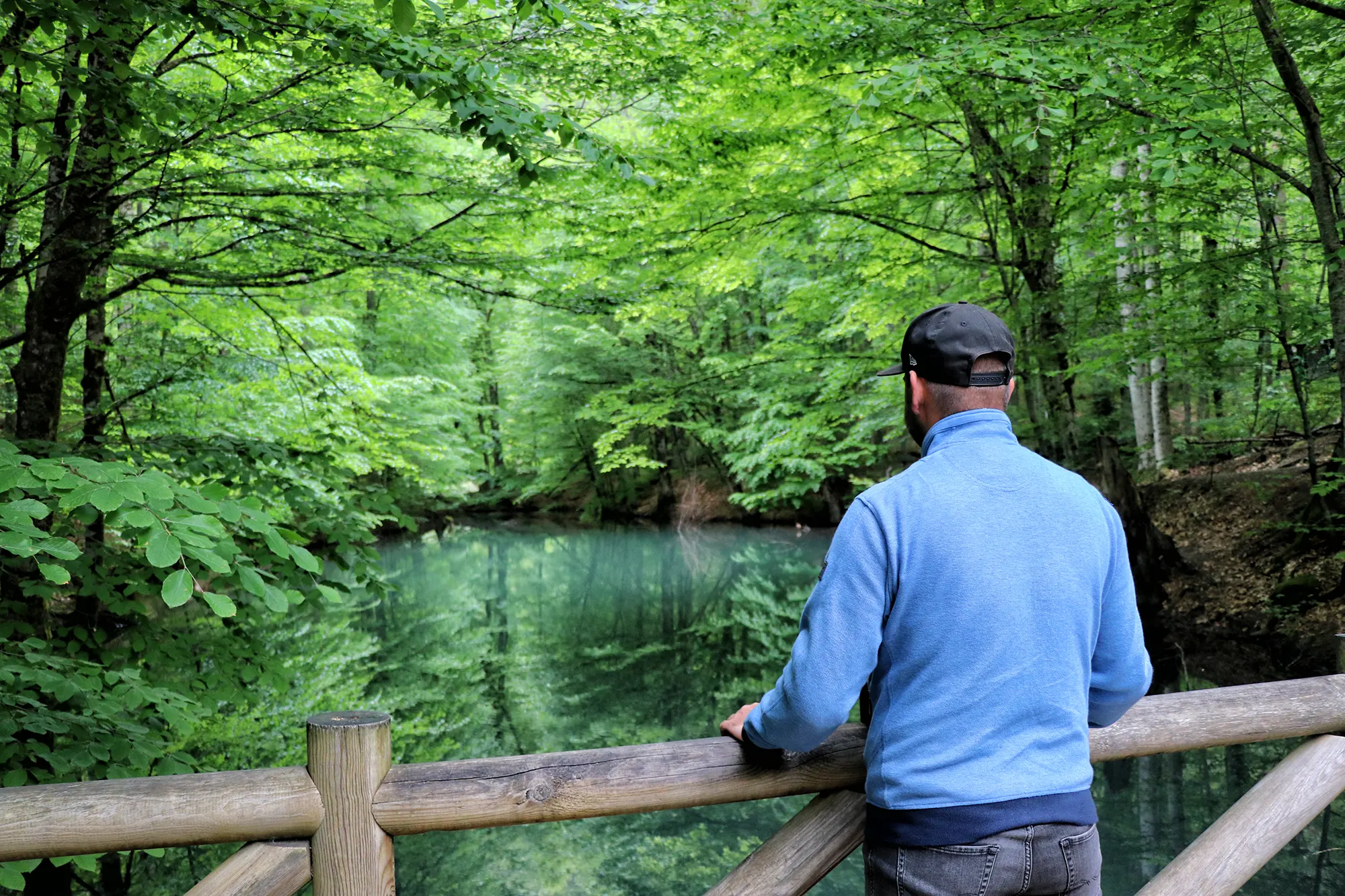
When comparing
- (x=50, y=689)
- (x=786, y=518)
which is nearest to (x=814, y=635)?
(x=50, y=689)

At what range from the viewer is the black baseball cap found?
1528 mm

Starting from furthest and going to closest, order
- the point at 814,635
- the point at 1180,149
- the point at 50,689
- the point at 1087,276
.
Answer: the point at 1087,276 < the point at 1180,149 < the point at 50,689 < the point at 814,635

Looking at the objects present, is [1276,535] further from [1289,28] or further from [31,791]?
[31,791]

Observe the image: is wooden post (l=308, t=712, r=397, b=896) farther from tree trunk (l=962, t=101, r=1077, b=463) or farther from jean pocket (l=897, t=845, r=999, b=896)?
tree trunk (l=962, t=101, r=1077, b=463)

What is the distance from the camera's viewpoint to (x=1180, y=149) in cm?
441

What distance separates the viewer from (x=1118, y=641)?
1578 mm

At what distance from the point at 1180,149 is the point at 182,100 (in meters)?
4.58

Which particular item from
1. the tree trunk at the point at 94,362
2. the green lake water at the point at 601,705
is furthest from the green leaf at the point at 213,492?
the tree trunk at the point at 94,362

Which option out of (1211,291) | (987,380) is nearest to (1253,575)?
(1211,291)

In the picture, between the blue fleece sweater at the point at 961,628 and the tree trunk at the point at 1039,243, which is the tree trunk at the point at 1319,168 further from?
the blue fleece sweater at the point at 961,628

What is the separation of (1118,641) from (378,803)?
1364 mm

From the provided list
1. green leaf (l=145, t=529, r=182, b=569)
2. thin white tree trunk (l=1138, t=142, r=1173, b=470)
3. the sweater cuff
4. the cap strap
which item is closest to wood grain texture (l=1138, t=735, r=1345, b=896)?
the sweater cuff

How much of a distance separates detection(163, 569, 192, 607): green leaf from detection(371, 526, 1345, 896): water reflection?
4462 mm

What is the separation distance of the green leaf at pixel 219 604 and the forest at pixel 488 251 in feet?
0.08
